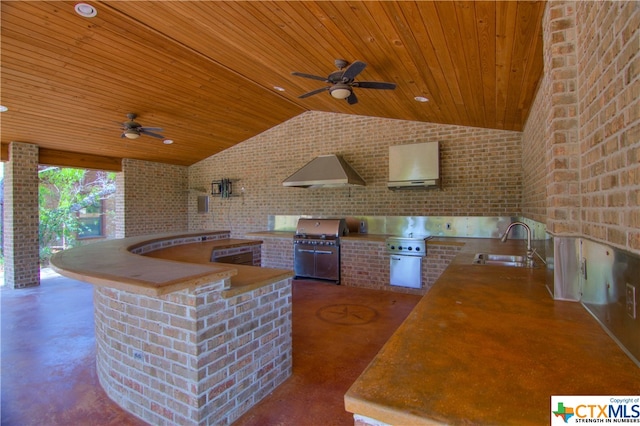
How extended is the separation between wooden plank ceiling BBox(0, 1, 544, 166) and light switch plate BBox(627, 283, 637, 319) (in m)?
1.59

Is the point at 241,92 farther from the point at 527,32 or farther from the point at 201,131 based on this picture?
the point at 527,32

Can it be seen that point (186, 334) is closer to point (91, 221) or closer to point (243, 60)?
point (243, 60)

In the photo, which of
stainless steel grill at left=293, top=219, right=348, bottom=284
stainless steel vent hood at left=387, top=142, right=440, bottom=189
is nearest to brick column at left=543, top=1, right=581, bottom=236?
stainless steel vent hood at left=387, top=142, right=440, bottom=189

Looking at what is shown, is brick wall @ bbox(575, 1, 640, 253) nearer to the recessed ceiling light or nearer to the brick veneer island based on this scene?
the brick veneer island

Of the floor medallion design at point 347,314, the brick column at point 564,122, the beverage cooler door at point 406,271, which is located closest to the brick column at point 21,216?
the floor medallion design at point 347,314

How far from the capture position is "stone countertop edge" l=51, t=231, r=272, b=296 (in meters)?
1.50

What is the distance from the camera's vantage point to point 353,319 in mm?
3773

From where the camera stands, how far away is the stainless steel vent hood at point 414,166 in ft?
16.3

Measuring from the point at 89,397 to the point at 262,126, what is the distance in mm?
5362

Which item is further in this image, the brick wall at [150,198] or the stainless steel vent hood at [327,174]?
the brick wall at [150,198]

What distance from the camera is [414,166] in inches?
201

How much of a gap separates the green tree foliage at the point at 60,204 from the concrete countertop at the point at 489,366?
32.5 feet

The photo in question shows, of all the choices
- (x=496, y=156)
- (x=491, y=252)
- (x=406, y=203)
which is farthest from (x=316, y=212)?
(x=491, y=252)

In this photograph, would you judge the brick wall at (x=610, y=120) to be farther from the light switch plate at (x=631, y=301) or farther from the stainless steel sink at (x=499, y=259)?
the stainless steel sink at (x=499, y=259)
